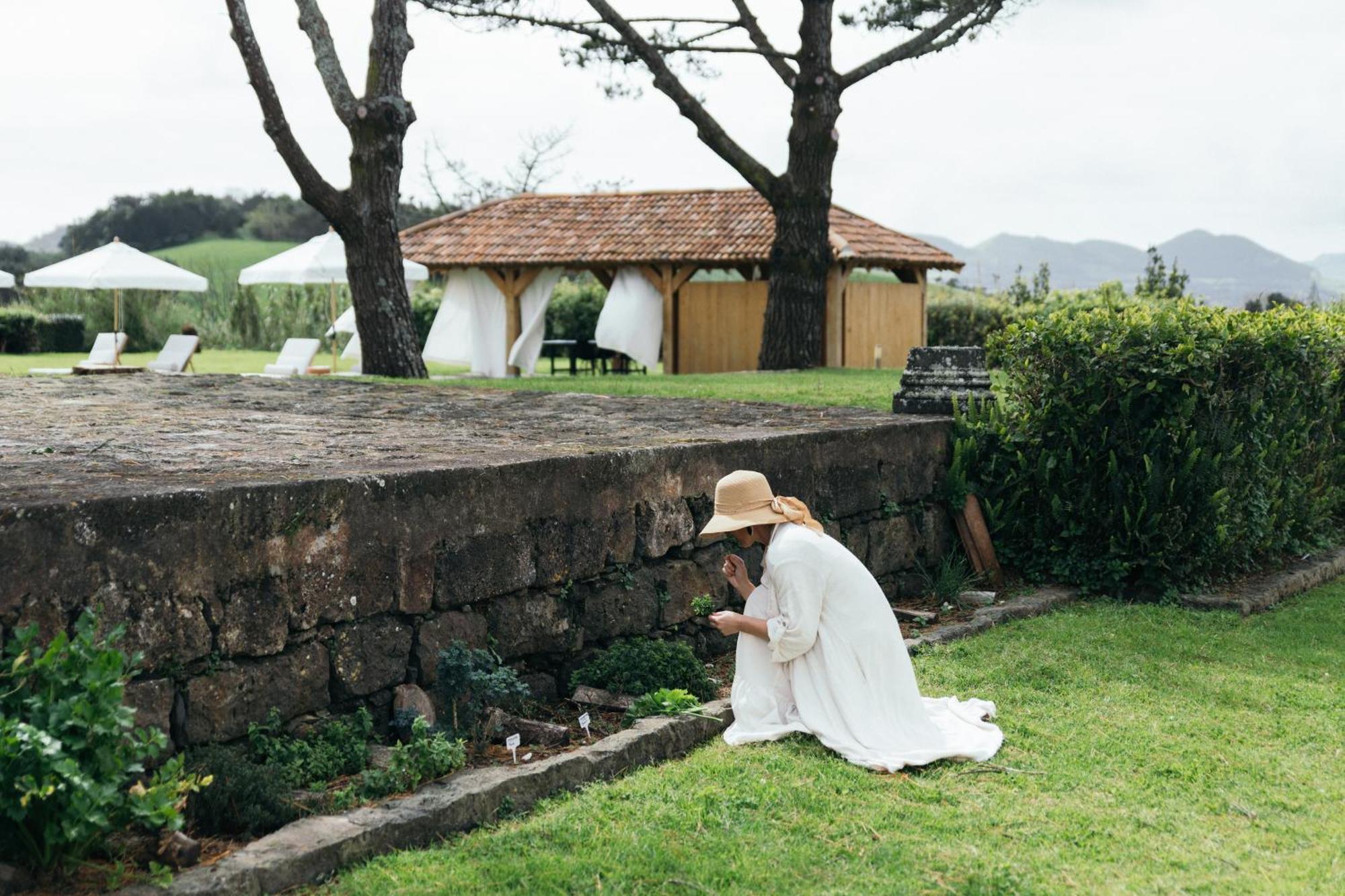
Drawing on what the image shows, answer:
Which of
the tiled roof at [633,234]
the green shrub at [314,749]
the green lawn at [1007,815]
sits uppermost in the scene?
the tiled roof at [633,234]

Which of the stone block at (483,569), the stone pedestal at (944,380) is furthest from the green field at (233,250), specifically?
the stone block at (483,569)

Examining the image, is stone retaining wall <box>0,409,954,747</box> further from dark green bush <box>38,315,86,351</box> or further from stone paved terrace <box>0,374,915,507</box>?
dark green bush <box>38,315,86,351</box>

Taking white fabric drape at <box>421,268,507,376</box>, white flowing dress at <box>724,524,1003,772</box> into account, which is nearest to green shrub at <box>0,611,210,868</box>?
white flowing dress at <box>724,524,1003,772</box>

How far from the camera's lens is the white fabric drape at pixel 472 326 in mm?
25406

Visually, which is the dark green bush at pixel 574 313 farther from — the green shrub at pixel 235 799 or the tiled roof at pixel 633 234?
the green shrub at pixel 235 799

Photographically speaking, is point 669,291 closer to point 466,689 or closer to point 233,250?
point 466,689

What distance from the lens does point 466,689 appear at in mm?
4840

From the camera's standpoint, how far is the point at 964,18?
20.1 metres

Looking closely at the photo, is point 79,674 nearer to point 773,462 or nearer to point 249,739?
point 249,739

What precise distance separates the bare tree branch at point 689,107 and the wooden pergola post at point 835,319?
3.60 metres

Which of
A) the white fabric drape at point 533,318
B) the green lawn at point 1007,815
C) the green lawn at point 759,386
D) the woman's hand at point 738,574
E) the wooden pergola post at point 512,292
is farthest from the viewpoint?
the wooden pergola post at point 512,292

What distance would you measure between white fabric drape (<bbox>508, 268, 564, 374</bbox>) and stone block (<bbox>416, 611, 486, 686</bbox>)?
1989 centimetres

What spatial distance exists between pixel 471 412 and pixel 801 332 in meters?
13.0

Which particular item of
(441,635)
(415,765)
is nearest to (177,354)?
(441,635)
